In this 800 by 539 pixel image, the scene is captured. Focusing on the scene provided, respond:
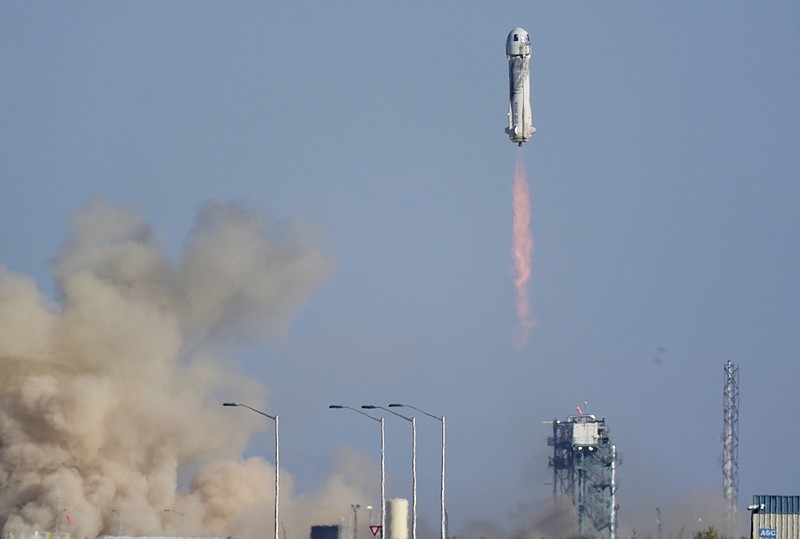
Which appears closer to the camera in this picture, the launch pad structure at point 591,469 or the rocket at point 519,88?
the rocket at point 519,88

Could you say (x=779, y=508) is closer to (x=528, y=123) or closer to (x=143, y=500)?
(x=528, y=123)

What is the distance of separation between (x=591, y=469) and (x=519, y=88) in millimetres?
57291

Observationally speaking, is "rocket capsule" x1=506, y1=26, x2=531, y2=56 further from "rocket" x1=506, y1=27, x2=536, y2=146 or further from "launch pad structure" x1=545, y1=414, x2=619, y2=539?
"launch pad structure" x1=545, y1=414, x2=619, y2=539

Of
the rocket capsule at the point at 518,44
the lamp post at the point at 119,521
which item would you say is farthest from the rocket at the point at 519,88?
the lamp post at the point at 119,521

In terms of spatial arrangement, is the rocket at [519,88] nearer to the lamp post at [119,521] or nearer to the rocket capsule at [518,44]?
the rocket capsule at [518,44]

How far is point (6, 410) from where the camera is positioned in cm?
14538

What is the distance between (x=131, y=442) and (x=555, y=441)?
50940 millimetres

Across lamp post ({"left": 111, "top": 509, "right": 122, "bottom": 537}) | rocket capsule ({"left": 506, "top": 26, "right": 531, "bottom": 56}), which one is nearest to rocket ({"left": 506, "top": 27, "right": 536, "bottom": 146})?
rocket capsule ({"left": 506, "top": 26, "right": 531, "bottom": 56})

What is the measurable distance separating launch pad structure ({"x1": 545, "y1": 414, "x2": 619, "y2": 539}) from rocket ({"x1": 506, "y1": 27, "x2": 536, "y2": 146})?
5363cm

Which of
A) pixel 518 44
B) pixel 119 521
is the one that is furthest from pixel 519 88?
pixel 119 521

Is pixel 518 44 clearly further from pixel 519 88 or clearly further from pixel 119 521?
pixel 119 521

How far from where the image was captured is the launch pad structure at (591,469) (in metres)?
182

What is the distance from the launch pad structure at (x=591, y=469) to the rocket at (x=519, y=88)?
176ft

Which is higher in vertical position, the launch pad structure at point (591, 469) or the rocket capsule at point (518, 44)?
the rocket capsule at point (518, 44)
